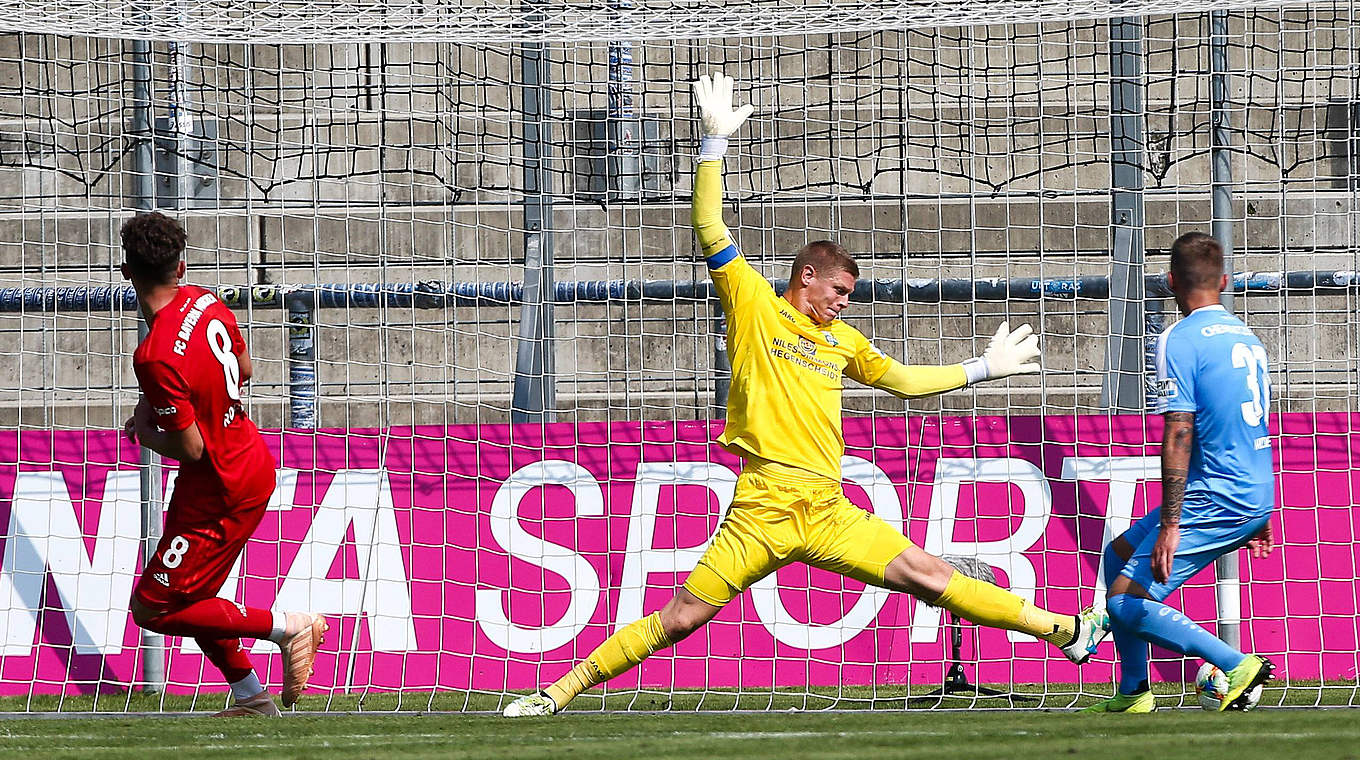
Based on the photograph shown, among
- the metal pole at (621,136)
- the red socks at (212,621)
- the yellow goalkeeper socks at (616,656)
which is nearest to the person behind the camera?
the red socks at (212,621)

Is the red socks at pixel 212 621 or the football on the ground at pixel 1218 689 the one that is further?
the red socks at pixel 212 621

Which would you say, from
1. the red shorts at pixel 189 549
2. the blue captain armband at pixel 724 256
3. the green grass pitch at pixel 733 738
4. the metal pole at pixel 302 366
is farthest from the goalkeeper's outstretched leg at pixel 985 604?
the metal pole at pixel 302 366

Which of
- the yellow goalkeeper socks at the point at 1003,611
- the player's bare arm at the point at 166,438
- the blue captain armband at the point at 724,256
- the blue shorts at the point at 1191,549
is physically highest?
the blue captain armband at the point at 724,256

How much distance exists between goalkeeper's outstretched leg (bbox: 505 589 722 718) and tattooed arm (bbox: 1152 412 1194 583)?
157cm

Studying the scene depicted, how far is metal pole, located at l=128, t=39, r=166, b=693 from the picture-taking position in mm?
7070

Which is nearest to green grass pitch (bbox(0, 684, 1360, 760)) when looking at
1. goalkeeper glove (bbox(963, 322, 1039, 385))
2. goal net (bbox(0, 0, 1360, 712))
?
goal net (bbox(0, 0, 1360, 712))

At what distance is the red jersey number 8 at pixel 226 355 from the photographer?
5027 millimetres

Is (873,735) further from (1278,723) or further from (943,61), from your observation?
(943,61)

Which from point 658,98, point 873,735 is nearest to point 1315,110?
point 658,98

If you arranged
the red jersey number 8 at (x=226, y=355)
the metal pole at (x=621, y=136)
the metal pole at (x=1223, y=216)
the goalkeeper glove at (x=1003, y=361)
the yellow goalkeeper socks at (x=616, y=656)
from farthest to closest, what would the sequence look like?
the metal pole at (x=621, y=136), the metal pole at (x=1223, y=216), the goalkeeper glove at (x=1003, y=361), the yellow goalkeeper socks at (x=616, y=656), the red jersey number 8 at (x=226, y=355)

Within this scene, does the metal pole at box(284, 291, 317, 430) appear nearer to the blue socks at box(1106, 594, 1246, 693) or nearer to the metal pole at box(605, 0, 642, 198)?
the metal pole at box(605, 0, 642, 198)

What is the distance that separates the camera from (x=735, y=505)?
17.9 ft

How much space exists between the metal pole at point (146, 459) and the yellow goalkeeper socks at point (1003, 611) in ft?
12.6

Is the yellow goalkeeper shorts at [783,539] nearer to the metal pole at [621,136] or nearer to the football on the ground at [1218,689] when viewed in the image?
the football on the ground at [1218,689]
